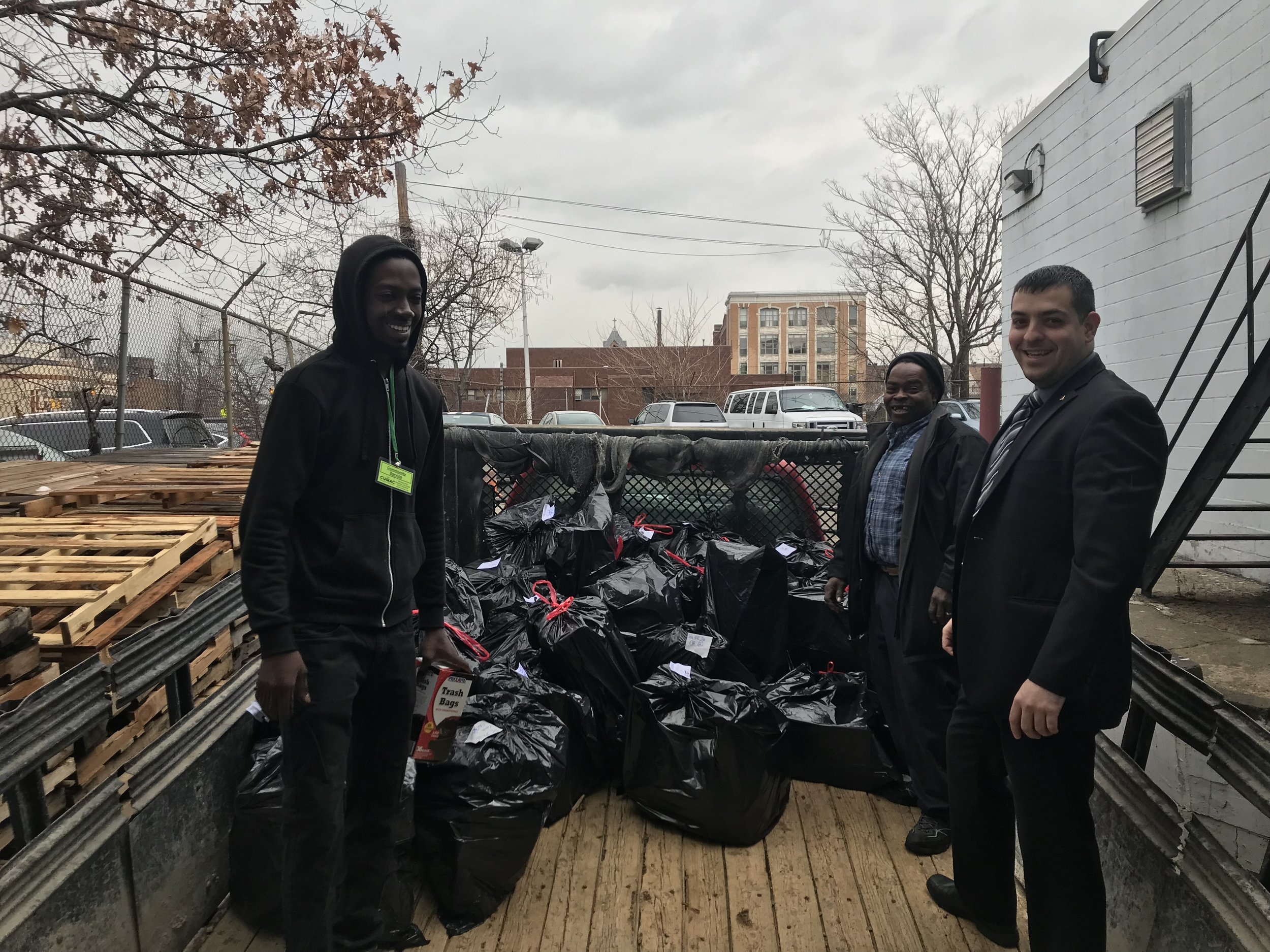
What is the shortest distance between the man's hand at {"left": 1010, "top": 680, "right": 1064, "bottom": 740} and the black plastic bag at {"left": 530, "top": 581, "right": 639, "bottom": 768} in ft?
5.15

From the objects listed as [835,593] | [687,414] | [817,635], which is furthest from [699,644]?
[687,414]

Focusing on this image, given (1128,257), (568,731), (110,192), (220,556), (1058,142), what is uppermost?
(1058,142)

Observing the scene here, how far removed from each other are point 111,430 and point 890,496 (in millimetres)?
7653

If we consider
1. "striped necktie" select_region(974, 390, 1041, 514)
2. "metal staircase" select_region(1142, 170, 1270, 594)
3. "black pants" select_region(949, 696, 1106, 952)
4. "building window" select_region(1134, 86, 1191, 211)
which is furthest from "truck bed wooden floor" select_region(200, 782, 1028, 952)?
"building window" select_region(1134, 86, 1191, 211)

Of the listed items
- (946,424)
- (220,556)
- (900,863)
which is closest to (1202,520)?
(946,424)

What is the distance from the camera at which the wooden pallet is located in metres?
1.82

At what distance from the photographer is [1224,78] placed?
4074 millimetres

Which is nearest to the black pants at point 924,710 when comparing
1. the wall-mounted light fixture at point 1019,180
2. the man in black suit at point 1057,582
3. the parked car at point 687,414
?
the man in black suit at point 1057,582

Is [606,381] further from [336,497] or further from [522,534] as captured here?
[336,497]

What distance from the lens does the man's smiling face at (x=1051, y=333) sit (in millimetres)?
1675

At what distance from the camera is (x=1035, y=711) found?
151 cm

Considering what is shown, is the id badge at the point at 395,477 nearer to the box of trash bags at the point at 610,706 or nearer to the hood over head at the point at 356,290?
the hood over head at the point at 356,290

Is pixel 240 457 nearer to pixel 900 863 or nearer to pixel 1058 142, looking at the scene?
pixel 900 863

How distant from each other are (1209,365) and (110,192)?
22.1ft
